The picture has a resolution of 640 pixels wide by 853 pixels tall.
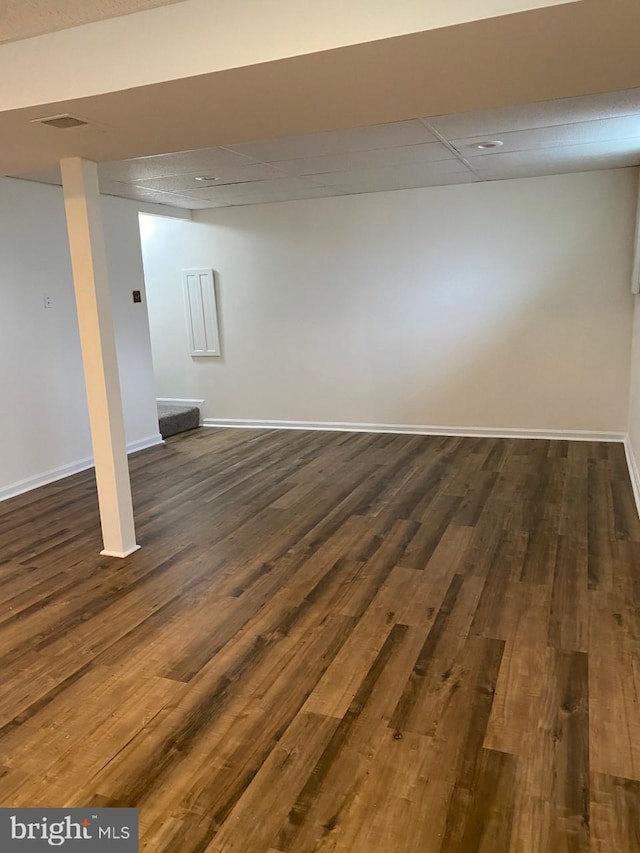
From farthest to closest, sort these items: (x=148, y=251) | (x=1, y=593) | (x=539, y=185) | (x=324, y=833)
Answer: (x=148, y=251)
(x=539, y=185)
(x=1, y=593)
(x=324, y=833)

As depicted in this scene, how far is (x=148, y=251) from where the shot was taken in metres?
7.29

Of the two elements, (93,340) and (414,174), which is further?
(414,174)

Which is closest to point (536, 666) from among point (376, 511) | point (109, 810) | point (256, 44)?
point (109, 810)

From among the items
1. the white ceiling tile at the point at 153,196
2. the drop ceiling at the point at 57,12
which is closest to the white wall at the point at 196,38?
the drop ceiling at the point at 57,12

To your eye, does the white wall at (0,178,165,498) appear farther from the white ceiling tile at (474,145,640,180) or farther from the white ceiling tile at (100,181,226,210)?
the white ceiling tile at (474,145,640,180)

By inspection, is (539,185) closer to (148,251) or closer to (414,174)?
(414,174)

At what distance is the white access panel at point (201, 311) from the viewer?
7062 mm

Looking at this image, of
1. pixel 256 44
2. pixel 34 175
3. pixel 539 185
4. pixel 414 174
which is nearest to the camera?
pixel 256 44

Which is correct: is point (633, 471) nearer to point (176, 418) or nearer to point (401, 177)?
point (401, 177)

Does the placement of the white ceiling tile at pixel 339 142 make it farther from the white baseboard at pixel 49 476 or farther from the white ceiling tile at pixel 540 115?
the white baseboard at pixel 49 476

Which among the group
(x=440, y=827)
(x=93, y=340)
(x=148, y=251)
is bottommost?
(x=440, y=827)

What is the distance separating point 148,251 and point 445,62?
5.69 m

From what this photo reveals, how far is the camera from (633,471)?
4660mm

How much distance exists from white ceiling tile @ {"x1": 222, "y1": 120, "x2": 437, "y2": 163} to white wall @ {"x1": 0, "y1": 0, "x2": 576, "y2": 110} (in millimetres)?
1452
